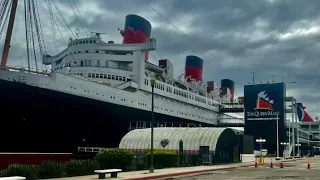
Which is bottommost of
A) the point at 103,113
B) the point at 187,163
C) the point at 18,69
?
the point at 187,163

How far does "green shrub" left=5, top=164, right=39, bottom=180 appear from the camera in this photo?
20094mm

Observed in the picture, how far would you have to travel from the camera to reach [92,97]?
5150 centimetres

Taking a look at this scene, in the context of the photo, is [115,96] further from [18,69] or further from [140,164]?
[140,164]

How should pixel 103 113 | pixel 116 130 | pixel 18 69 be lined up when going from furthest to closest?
pixel 116 130, pixel 103 113, pixel 18 69

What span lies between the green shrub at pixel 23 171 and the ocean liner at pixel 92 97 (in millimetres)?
21006

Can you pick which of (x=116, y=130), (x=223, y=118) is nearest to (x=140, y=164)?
(x=116, y=130)

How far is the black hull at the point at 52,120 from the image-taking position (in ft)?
137

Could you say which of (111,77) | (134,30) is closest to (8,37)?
(111,77)

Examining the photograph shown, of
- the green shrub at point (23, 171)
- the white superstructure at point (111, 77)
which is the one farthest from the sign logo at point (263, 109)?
the green shrub at point (23, 171)

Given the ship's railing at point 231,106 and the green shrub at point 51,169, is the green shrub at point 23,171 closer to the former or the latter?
the green shrub at point 51,169

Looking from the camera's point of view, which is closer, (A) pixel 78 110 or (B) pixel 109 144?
(A) pixel 78 110

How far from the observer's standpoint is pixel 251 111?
118m

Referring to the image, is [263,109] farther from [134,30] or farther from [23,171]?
[23,171]

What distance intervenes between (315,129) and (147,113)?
14149 centimetres
